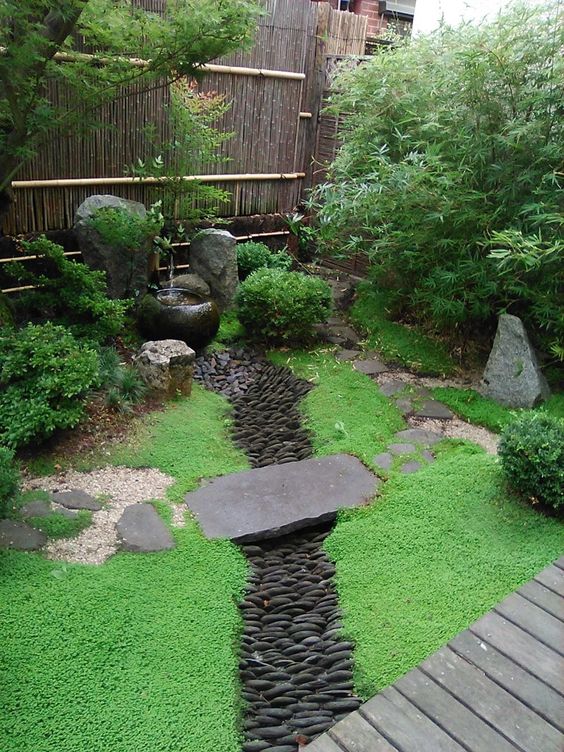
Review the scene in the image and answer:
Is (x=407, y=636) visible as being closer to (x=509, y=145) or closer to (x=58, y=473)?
(x=58, y=473)

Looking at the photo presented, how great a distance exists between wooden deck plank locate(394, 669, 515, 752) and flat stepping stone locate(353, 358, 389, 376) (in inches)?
141

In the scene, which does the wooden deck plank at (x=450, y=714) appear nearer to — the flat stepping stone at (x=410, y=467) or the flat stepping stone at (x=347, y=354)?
the flat stepping stone at (x=410, y=467)

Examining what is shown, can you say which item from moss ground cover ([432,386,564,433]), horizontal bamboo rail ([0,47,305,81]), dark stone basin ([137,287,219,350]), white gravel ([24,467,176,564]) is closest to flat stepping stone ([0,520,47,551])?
white gravel ([24,467,176,564])

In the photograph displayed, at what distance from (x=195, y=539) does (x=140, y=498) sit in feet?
1.76

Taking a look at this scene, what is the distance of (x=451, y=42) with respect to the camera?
5.34 meters

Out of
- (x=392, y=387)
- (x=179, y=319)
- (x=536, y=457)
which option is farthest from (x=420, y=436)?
(x=179, y=319)

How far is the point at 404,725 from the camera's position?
2.18m

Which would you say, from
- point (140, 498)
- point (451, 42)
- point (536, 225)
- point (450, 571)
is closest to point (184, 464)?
point (140, 498)

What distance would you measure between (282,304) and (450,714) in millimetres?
4150

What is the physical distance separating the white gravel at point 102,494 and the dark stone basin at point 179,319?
184 centimetres

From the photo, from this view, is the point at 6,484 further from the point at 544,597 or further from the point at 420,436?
the point at 420,436

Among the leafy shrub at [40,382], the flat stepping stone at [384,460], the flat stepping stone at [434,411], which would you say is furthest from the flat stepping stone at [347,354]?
the leafy shrub at [40,382]

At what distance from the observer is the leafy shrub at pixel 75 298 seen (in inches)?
196

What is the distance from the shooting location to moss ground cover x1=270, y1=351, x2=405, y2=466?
4.62 metres
